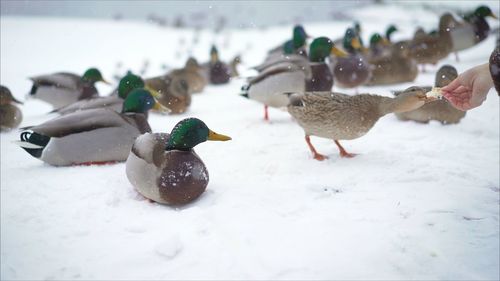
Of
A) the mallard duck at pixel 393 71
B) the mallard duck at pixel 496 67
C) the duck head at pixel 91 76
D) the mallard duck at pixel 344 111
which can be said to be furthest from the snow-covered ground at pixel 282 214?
the mallard duck at pixel 393 71

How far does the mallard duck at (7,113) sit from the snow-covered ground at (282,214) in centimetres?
63

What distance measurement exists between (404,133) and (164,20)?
16.7 m

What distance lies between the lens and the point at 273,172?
3.71 metres

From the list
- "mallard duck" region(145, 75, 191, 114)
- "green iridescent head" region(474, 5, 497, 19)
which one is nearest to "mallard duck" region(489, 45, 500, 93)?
"mallard duck" region(145, 75, 191, 114)

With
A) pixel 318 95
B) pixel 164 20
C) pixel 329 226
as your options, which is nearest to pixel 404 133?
pixel 318 95

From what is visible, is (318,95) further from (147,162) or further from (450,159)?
(147,162)

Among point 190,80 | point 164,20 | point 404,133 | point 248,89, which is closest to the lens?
point 404,133

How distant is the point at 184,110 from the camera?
655 cm

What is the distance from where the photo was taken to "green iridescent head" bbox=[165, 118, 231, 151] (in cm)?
314

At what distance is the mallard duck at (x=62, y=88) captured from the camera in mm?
6551

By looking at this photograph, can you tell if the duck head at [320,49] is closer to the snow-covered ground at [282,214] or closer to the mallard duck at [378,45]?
the snow-covered ground at [282,214]

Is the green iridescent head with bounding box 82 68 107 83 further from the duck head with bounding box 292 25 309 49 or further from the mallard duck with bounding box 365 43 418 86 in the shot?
the mallard duck with bounding box 365 43 418 86

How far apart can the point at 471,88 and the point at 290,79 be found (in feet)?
10.2

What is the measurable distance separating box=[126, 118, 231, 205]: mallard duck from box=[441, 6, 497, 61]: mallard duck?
7.20 metres
